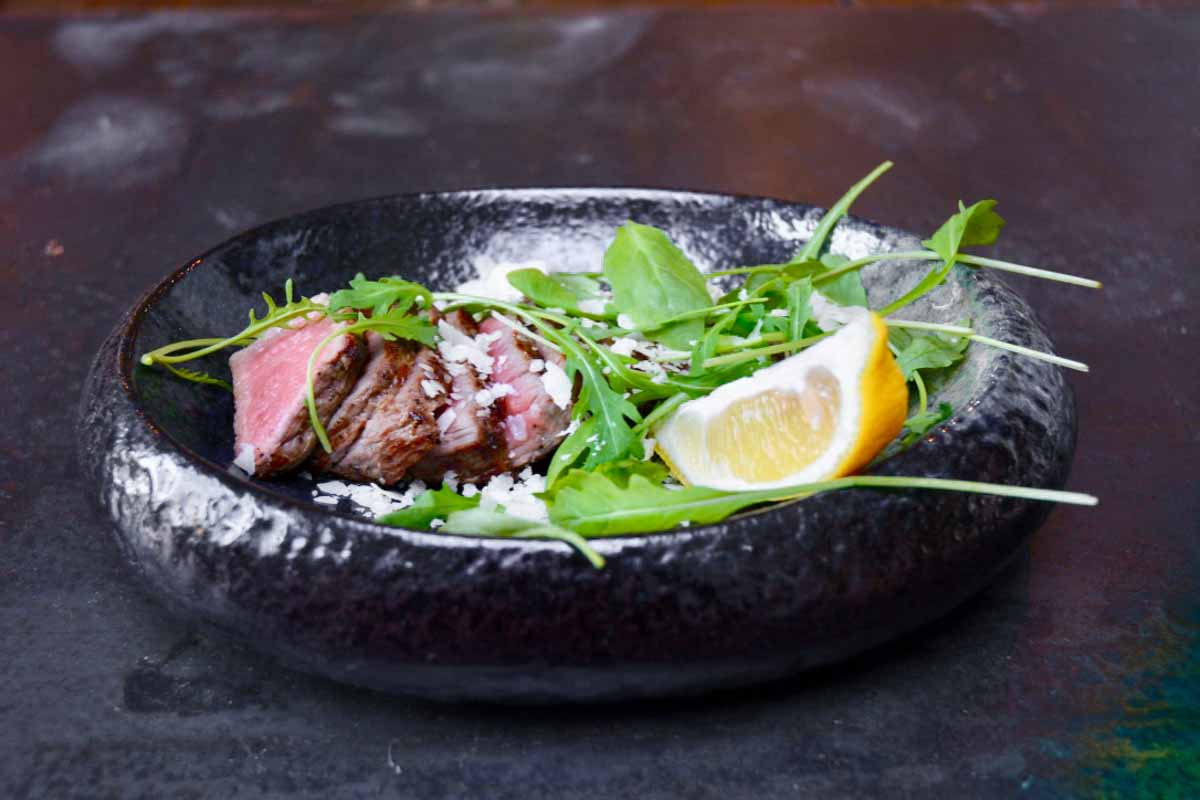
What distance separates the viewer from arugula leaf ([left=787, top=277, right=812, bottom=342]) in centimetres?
177

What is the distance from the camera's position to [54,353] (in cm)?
249

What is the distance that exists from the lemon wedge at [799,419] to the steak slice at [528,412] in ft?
0.66

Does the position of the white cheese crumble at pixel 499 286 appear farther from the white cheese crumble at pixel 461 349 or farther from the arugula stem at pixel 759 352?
the arugula stem at pixel 759 352

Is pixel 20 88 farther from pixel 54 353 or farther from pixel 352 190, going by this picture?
pixel 54 353

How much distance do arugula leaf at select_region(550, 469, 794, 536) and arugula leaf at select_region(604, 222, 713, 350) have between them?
0.46 metres

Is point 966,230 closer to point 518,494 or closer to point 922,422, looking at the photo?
point 922,422

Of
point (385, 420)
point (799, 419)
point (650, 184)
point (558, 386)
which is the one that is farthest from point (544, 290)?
point (650, 184)

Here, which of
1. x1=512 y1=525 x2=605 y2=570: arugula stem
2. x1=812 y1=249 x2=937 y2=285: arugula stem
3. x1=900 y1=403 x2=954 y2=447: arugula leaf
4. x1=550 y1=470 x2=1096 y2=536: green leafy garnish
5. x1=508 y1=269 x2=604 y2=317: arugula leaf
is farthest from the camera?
x1=508 y1=269 x2=604 y2=317: arugula leaf

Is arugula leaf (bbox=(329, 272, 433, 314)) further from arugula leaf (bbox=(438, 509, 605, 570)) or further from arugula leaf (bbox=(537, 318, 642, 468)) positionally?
arugula leaf (bbox=(438, 509, 605, 570))

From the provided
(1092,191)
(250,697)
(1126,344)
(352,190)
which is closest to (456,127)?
(352,190)

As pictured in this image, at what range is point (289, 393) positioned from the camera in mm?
1819

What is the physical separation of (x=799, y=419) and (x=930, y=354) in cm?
31

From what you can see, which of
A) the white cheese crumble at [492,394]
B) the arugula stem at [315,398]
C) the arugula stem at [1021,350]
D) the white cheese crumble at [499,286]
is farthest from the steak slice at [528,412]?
the arugula stem at [1021,350]

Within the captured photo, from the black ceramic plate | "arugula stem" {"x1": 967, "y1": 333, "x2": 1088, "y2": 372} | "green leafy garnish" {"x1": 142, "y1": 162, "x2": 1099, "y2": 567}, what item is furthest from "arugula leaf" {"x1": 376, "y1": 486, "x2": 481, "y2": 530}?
"arugula stem" {"x1": 967, "y1": 333, "x2": 1088, "y2": 372}
